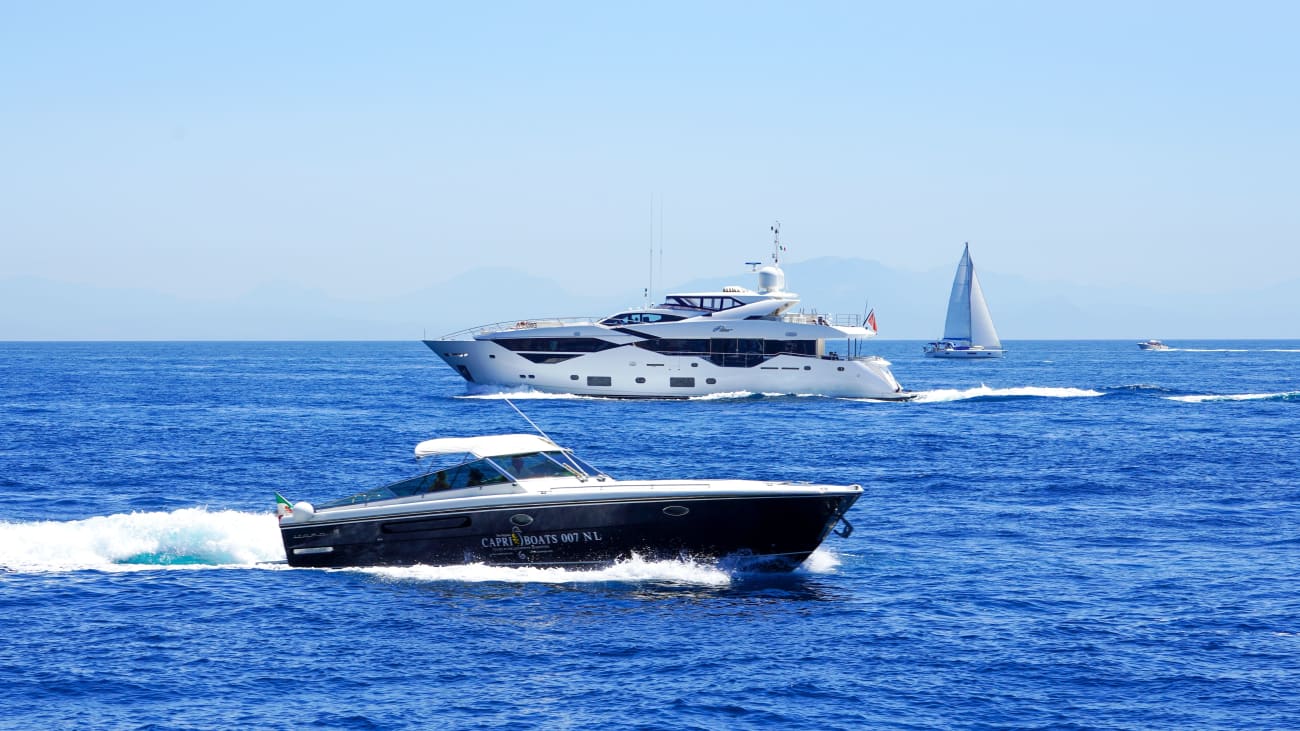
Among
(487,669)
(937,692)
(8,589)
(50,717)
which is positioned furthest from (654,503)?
(8,589)

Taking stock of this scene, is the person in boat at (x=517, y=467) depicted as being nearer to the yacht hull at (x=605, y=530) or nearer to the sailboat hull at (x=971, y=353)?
the yacht hull at (x=605, y=530)

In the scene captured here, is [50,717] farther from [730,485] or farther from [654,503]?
[730,485]

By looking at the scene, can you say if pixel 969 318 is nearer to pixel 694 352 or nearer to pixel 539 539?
pixel 694 352

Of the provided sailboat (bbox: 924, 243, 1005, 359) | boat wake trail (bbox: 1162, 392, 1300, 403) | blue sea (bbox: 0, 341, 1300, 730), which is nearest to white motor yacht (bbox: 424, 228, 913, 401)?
boat wake trail (bbox: 1162, 392, 1300, 403)

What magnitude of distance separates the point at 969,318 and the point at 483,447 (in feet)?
457

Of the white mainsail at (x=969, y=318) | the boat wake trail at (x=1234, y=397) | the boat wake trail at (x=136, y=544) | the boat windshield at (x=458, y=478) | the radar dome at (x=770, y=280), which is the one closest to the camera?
the boat windshield at (x=458, y=478)

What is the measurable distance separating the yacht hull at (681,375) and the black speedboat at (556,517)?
4600 cm

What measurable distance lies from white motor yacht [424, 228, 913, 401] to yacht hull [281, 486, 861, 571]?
152 feet

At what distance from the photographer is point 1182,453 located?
1743 inches

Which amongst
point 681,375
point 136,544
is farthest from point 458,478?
point 681,375

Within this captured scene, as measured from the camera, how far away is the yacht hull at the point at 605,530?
21.1m

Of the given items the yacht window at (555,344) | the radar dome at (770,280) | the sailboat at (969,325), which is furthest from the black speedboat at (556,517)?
the sailboat at (969,325)

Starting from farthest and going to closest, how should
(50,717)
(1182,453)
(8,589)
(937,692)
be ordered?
1. (1182,453)
2. (8,589)
3. (937,692)
4. (50,717)

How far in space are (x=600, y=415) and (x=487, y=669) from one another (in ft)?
138
